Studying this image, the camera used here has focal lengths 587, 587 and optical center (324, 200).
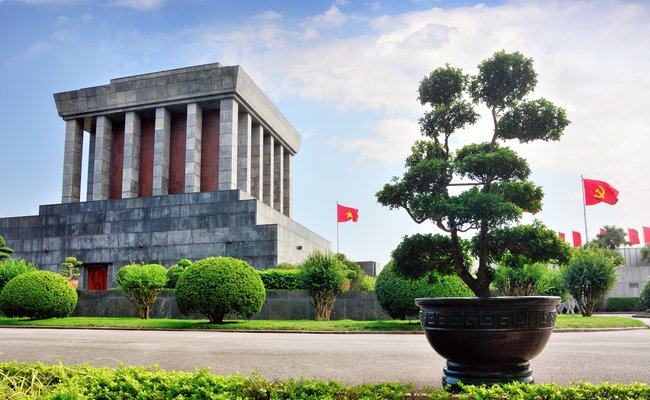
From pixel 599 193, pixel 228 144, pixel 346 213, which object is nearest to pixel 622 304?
pixel 599 193

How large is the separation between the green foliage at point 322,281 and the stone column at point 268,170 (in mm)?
20029

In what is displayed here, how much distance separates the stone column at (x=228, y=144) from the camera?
3181 centimetres

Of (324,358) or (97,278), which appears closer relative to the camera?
(324,358)

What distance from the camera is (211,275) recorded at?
703 inches

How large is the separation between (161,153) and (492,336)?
Result: 99.5 ft

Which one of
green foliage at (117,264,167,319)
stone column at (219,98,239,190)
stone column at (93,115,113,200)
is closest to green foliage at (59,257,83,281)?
stone column at (93,115,113,200)

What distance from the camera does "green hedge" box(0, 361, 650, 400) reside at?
432cm

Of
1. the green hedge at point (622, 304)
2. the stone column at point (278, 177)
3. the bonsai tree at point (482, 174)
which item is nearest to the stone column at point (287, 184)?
the stone column at point (278, 177)

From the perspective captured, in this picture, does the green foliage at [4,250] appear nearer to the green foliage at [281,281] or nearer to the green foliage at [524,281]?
the green foliage at [281,281]

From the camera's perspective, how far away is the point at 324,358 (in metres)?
8.50

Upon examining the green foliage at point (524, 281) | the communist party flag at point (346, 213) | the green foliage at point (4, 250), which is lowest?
the green foliage at point (524, 281)

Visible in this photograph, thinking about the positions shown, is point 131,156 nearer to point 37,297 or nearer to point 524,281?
point 37,297

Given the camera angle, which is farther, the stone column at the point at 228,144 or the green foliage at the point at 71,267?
the stone column at the point at 228,144

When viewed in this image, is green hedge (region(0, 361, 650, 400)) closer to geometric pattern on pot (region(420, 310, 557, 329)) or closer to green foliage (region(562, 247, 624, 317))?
geometric pattern on pot (region(420, 310, 557, 329))
